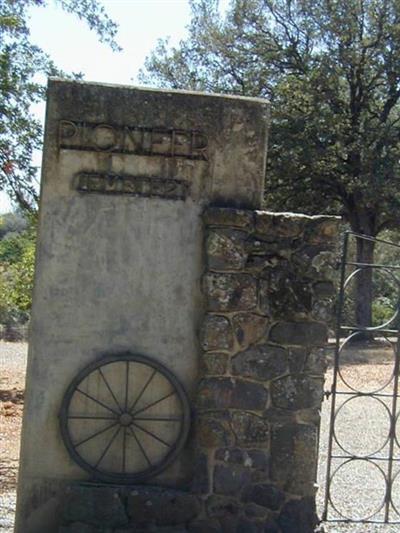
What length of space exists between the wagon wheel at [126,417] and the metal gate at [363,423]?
1.26 metres

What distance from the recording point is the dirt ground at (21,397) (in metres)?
6.69

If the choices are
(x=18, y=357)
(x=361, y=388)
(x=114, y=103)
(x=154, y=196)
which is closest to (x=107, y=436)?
(x=154, y=196)

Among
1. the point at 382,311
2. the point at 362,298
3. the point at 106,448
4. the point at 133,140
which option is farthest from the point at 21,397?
the point at 382,311

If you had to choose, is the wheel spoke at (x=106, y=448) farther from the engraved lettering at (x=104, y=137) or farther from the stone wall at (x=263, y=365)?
the engraved lettering at (x=104, y=137)

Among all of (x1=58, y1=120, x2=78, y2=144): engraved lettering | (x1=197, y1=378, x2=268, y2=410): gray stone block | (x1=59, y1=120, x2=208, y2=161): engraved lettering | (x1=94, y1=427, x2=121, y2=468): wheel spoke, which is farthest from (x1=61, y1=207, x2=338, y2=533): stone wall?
(x1=58, y1=120, x2=78, y2=144): engraved lettering

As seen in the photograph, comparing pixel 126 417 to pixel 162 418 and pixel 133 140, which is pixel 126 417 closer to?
pixel 162 418

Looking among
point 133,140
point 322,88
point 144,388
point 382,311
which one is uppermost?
point 322,88

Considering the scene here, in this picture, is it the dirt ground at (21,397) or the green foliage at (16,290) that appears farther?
the green foliage at (16,290)

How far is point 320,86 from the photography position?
22.8 m

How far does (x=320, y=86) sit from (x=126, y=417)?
60.9 feet

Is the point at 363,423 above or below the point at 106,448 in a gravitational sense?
below

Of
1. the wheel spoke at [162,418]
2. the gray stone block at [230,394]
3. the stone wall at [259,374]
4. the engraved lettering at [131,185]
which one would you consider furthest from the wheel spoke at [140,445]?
the engraved lettering at [131,185]

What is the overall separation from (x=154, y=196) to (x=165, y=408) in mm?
1508

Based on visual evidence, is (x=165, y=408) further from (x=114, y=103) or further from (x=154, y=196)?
(x=114, y=103)
